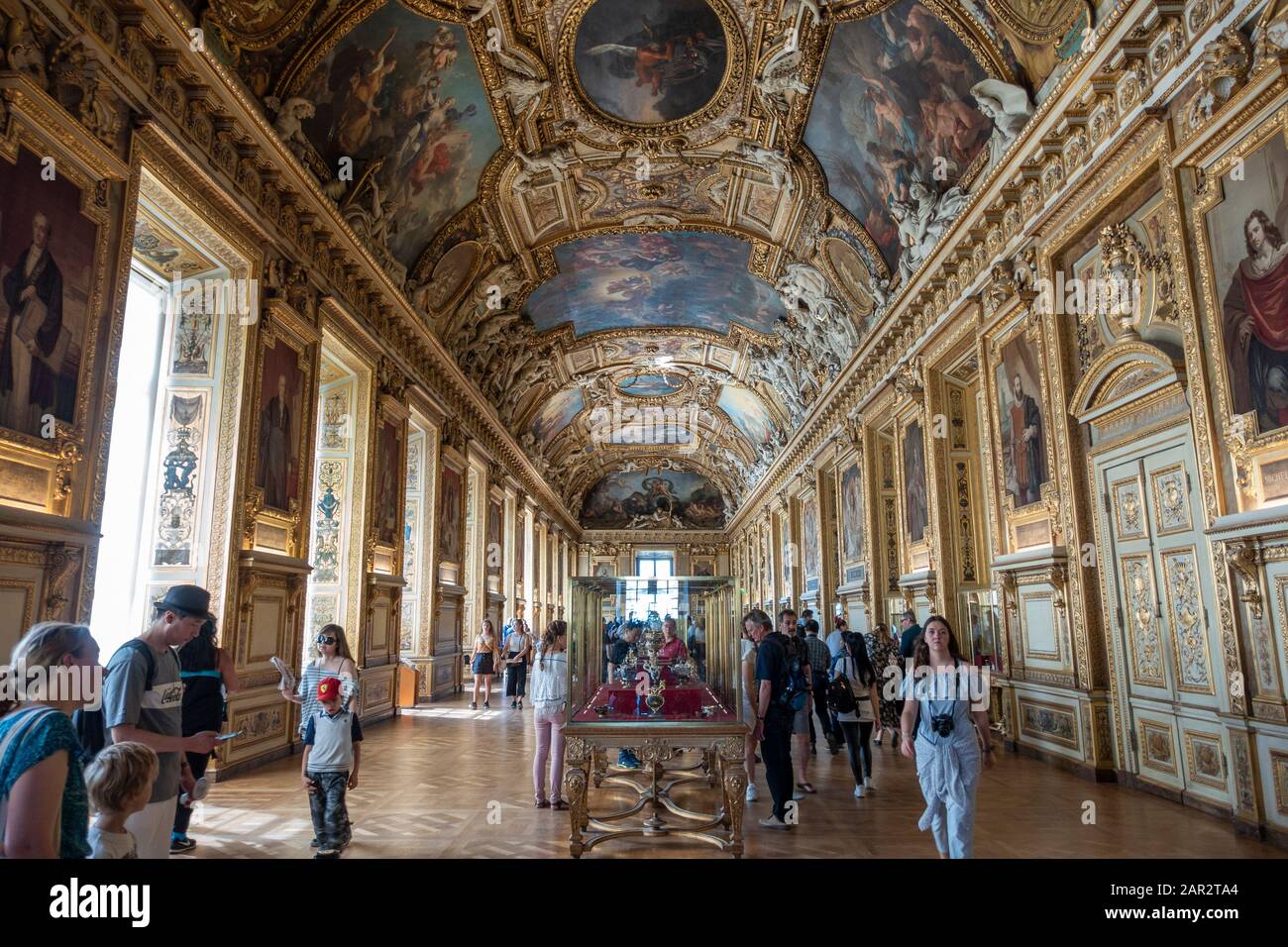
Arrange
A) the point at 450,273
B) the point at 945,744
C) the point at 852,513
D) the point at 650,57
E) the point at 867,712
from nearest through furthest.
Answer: the point at 945,744
the point at 867,712
the point at 650,57
the point at 450,273
the point at 852,513

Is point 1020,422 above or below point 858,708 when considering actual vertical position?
above

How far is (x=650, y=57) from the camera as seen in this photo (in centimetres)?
1184

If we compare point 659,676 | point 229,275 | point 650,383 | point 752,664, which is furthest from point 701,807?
point 650,383

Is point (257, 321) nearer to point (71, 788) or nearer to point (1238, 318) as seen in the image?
point (71, 788)

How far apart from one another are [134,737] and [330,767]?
1.80 meters

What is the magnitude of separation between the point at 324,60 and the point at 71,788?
9717mm

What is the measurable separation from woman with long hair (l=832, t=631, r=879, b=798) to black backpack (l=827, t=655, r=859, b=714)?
0.03m

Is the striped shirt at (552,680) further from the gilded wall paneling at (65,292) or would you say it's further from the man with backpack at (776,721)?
the gilded wall paneling at (65,292)

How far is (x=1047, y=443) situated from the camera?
29.1 ft

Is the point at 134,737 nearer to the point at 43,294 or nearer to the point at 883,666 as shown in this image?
the point at 43,294

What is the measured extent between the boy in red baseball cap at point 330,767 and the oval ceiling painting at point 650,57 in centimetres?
1011

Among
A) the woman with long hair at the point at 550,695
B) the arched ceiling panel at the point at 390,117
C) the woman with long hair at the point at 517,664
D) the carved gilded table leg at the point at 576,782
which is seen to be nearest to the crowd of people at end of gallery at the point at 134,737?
the carved gilded table leg at the point at 576,782

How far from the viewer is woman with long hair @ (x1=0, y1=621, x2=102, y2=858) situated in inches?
76.2

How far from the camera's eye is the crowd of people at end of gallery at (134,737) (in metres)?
1.99
